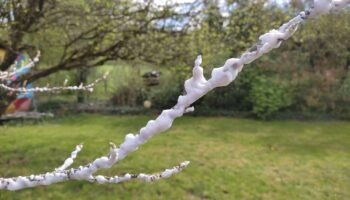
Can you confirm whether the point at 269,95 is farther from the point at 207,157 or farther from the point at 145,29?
the point at 145,29

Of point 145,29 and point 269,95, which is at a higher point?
point 145,29

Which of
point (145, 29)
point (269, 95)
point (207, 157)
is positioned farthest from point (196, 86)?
point (269, 95)

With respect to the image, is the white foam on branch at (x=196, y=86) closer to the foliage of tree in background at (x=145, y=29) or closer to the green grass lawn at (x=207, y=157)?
the foliage of tree in background at (x=145, y=29)

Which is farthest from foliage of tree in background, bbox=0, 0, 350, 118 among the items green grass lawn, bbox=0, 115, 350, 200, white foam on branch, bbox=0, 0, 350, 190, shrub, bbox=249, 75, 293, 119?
white foam on branch, bbox=0, 0, 350, 190

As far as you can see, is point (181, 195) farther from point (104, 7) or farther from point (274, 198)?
point (104, 7)

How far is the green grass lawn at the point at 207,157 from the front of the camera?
6430mm

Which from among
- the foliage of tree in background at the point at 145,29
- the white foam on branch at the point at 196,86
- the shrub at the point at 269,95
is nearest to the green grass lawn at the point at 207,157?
the shrub at the point at 269,95

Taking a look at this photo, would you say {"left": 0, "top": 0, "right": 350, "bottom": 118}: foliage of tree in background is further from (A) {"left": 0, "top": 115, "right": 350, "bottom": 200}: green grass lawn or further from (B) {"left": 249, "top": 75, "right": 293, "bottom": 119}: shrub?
(B) {"left": 249, "top": 75, "right": 293, "bottom": 119}: shrub

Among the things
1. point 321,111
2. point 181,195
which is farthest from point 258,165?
point 321,111

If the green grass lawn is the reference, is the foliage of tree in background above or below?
above

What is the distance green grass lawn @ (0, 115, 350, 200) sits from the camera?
6430 mm

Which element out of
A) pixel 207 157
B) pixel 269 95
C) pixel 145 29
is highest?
pixel 145 29

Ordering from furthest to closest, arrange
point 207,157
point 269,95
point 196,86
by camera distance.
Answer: point 269,95 < point 207,157 < point 196,86

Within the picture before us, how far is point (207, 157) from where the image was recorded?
27.3 feet
